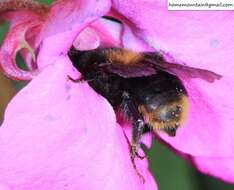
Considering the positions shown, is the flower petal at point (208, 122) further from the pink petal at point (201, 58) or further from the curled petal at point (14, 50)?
the curled petal at point (14, 50)

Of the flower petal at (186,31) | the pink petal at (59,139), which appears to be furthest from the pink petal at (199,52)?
the pink petal at (59,139)

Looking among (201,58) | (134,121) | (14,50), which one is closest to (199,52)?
(201,58)

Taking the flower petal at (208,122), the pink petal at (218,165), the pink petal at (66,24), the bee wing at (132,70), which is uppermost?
the pink petal at (66,24)

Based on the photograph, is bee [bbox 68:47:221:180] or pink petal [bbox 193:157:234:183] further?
pink petal [bbox 193:157:234:183]

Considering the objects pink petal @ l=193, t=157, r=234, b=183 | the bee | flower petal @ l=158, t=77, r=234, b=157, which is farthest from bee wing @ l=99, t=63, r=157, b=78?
pink petal @ l=193, t=157, r=234, b=183

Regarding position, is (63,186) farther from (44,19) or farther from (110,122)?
(44,19)

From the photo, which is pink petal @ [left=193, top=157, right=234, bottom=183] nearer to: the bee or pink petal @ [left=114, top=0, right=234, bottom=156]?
pink petal @ [left=114, top=0, right=234, bottom=156]
